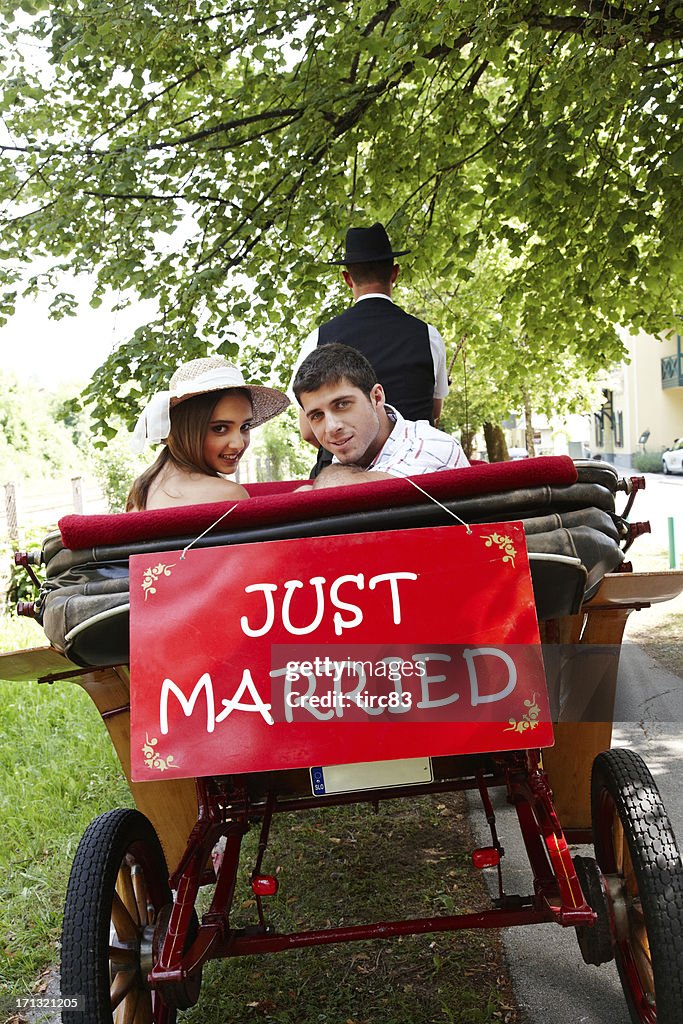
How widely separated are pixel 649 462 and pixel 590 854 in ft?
117

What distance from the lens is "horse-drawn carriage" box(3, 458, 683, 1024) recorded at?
7.23ft

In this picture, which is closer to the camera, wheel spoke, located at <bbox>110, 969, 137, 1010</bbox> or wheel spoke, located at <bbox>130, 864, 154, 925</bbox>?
wheel spoke, located at <bbox>110, 969, 137, 1010</bbox>

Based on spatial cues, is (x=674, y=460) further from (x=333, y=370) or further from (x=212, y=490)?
(x=212, y=490)

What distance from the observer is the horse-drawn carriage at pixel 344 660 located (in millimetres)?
2203

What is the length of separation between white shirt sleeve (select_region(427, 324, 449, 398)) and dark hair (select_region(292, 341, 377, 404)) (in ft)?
4.38

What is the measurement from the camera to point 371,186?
8.75 meters

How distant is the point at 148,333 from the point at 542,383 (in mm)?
11673

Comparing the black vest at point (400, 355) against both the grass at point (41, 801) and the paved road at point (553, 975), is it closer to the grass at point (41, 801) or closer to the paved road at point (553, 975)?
the paved road at point (553, 975)

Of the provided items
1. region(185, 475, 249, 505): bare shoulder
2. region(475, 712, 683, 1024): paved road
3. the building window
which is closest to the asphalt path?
region(475, 712, 683, 1024): paved road

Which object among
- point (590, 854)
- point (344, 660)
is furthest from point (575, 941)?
point (344, 660)

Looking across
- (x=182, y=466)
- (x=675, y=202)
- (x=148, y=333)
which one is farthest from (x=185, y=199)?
(x=182, y=466)

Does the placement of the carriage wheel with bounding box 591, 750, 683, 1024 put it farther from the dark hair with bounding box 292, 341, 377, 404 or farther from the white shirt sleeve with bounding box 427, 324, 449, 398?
the white shirt sleeve with bounding box 427, 324, 449, 398

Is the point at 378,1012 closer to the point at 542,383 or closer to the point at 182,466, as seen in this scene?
the point at 182,466

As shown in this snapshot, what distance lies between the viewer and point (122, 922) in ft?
8.20
